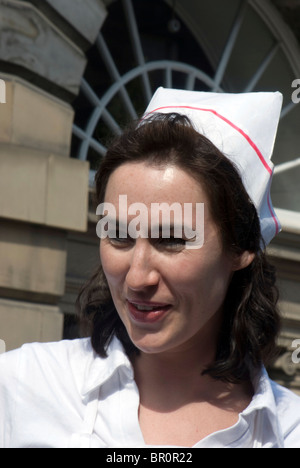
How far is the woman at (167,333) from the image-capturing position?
1.85 m

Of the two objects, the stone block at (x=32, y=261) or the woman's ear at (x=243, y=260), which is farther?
the stone block at (x=32, y=261)

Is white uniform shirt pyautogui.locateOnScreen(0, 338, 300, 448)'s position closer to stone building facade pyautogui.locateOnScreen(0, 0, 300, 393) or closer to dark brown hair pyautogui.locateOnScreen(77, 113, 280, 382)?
dark brown hair pyautogui.locateOnScreen(77, 113, 280, 382)

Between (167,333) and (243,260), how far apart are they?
12.5 inches

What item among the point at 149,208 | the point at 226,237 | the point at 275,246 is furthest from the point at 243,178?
the point at 275,246

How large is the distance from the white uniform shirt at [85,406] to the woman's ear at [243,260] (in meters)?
0.27

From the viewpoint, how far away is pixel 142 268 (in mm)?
1818

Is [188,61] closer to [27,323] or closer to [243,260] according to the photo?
[27,323]

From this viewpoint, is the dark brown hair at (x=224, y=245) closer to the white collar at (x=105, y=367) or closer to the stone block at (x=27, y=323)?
the white collar at (x=105, y=367)

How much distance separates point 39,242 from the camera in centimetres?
481

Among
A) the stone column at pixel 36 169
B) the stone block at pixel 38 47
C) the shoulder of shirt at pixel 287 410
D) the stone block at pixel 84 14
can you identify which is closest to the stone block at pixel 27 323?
the stone column at pixel 36 169

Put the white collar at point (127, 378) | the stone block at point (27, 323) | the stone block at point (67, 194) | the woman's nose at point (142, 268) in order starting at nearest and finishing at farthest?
the woman's nose at point (142, 268) < the white collar at point (127, 378) < the stone block at point (27, 323) < the stone block at point (67, 194)

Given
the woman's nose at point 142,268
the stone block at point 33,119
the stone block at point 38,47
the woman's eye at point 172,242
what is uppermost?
the stone block at point 38,47

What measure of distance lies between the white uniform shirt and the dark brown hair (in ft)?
0.24

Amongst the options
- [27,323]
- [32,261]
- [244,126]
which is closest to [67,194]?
[32,261]
